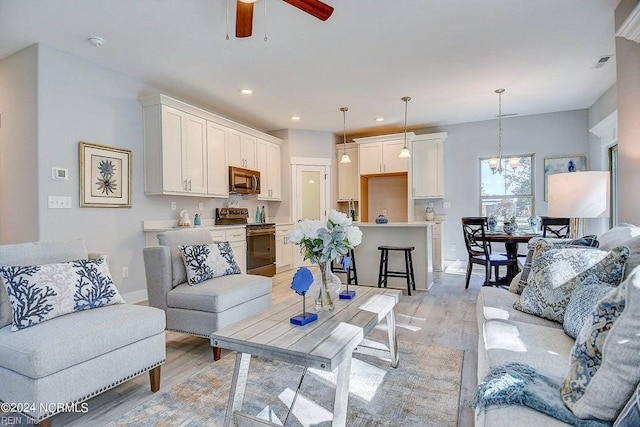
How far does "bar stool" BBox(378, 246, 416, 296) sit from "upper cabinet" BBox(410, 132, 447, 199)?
2.34 m

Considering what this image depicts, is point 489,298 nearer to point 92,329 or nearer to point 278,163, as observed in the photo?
point 92,329

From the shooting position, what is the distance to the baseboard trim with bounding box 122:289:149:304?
4.16 metres

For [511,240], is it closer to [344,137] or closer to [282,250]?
[282,250]

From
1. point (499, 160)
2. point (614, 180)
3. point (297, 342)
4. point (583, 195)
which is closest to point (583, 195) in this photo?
point (583, 195)

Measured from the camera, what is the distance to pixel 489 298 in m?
2.42

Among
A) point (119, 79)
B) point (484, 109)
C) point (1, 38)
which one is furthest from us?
point (484, 109)

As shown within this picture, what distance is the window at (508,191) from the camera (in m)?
6.29

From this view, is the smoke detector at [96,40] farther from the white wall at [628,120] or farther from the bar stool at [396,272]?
the white wall at [628,120]

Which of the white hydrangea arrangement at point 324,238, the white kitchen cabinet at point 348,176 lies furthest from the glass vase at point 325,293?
the white kitchen cabinet at point 348,176

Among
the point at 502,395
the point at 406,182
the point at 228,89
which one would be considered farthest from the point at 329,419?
the point at 406,182

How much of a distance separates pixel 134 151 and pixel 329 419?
3.93 metres

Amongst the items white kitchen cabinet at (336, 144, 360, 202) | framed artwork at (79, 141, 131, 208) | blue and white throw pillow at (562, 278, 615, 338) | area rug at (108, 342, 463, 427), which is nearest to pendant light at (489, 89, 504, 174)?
white kitchen cabinet at (336, 144, 360, 202)

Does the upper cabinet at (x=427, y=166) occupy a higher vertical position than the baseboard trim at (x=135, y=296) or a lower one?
higher

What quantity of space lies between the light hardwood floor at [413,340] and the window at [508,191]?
213 cm
